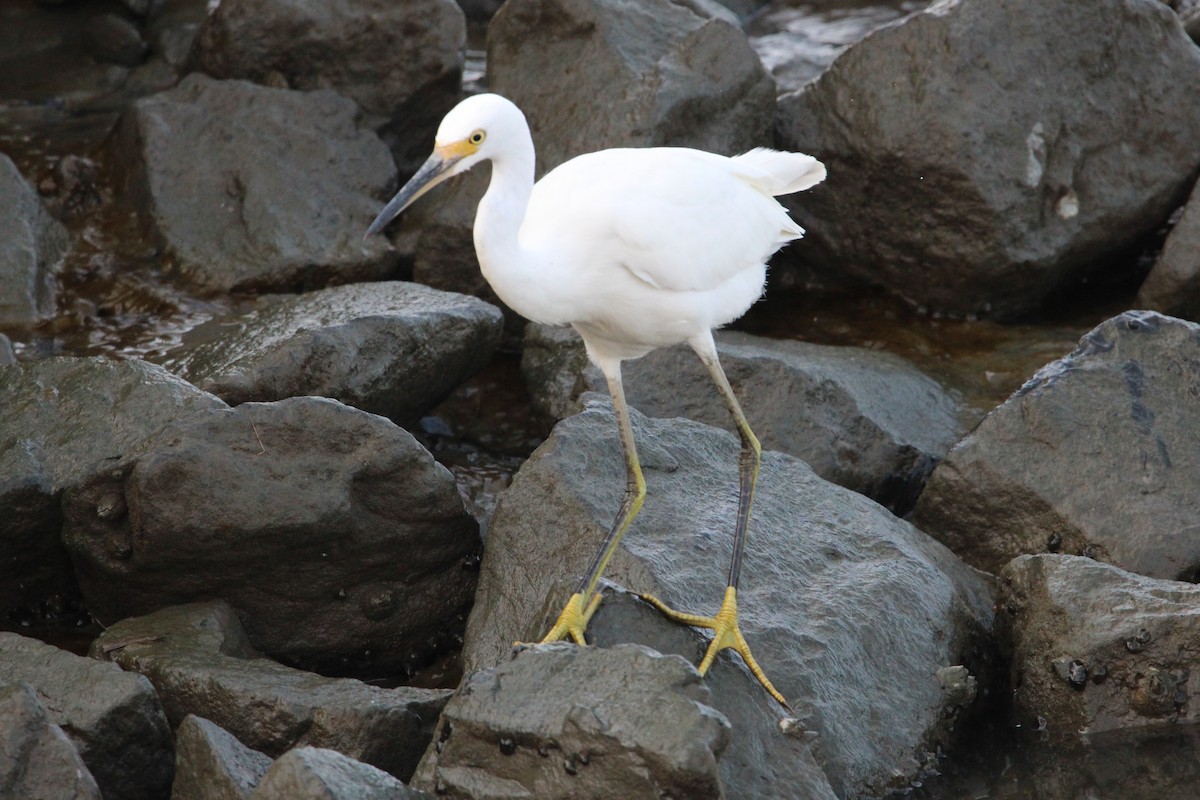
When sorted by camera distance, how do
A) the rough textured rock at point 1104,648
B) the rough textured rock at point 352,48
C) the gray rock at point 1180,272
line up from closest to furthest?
the rough textured rock at point 1104,648 < the gray rock at point 1180,272 < the rough textured rock at point 352,48

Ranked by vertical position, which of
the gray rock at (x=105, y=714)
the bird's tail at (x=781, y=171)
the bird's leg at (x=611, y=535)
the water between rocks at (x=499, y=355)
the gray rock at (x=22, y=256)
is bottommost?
the water between rocks at (x=499, y=355)

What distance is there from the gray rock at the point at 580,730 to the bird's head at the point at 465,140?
4.64 feet

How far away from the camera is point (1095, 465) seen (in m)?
5.33

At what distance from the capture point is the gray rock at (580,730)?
326 cm

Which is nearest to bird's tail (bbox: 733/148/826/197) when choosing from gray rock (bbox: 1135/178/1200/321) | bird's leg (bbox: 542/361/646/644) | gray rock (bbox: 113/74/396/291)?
bird's leg (bbox: 542/361/646/644)

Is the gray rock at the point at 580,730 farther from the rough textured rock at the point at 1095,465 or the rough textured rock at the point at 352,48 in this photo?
the rough textured rock at the point at 352,48

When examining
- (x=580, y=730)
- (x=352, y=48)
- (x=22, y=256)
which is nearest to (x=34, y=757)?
(x=580, y=730)

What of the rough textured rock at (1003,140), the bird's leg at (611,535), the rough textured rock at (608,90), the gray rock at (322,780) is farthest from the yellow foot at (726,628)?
the rough textured rock at (1003,140)

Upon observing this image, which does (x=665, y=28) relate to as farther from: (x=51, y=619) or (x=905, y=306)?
(x=51, y=619)

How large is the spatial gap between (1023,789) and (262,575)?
2641mm

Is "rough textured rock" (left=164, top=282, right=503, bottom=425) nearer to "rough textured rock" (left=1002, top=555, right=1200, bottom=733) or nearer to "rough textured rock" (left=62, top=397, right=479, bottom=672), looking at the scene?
"rough textured rock" (left=62, top=397, right=479, bottom=672)

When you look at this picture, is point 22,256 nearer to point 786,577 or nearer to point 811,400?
point 811,400

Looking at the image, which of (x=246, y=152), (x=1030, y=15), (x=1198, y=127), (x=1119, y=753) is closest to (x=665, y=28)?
(x=1030, y=15)

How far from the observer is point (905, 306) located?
24.9ft
